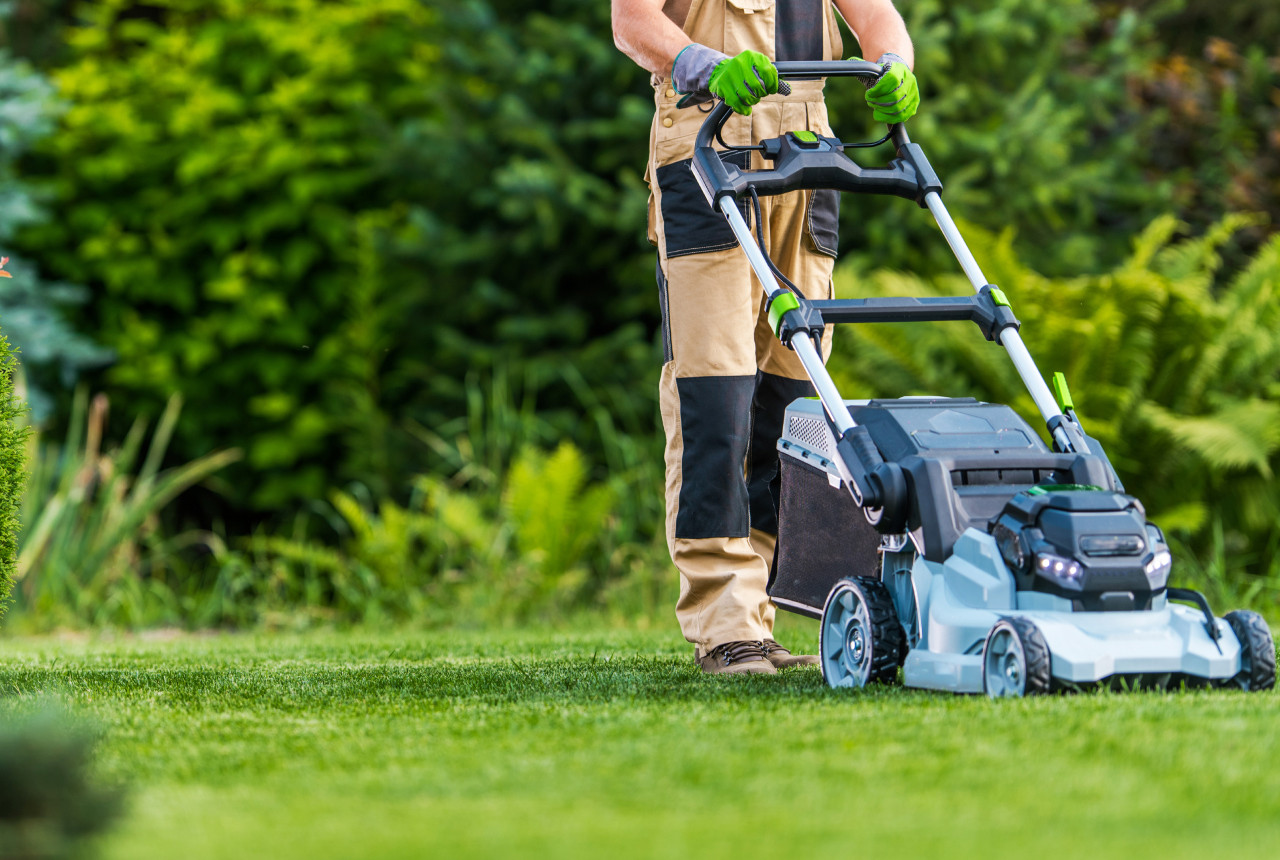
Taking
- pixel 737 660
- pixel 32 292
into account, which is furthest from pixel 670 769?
pixel 32 292

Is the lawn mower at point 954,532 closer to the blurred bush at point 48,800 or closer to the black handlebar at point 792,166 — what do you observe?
the black handlebar at point 792,166

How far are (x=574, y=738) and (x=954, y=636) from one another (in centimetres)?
75

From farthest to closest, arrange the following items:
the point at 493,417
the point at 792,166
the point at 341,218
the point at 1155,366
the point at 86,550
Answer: the point at 341,218, the point at 493,417, the point at 1155,366, the point at 86,550, the point at 792,166

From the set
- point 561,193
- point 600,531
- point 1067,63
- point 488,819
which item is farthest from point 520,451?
point 488,819

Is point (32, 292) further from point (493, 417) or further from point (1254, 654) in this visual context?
point (1254, 654)

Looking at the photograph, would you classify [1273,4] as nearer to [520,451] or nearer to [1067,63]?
[1067,63]

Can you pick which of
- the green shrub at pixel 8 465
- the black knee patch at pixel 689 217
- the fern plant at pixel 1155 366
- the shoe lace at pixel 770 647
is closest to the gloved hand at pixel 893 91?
the black knee patch at pixel 689 217

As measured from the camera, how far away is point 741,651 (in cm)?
328

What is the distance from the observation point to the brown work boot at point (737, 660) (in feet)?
10.6

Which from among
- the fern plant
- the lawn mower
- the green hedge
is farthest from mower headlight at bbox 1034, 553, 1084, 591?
the green hedge

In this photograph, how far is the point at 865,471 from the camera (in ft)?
9.12

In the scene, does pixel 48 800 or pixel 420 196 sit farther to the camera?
pixel 420 196

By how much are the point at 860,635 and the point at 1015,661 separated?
378mm

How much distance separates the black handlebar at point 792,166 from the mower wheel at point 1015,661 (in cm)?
108
